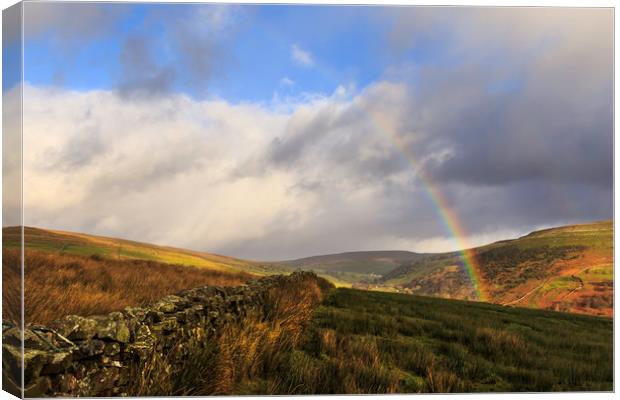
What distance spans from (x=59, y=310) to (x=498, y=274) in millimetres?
35534

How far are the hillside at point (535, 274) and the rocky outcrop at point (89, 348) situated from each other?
2169cm

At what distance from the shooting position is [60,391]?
5.29 metres

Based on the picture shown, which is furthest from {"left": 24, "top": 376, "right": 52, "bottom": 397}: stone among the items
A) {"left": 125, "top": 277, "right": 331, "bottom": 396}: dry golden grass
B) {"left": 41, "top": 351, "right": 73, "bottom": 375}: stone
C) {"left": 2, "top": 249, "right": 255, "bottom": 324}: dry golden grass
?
{"left": 2, "top": 249, "right": 255, "bottom": 324}: dry golden grass

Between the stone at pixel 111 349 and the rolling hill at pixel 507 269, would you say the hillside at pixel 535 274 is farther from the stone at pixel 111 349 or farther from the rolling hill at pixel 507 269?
the stone at pixel 111 349

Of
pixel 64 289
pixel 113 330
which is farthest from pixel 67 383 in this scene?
pixel 64 289

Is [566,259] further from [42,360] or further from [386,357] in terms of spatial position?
[42,360]

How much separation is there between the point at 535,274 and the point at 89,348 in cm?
3653

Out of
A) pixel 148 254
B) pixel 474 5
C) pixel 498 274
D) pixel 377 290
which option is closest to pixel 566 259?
pixel 498 274

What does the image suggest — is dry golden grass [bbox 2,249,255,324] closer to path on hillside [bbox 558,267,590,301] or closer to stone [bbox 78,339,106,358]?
stone [bbox 78,339,106,358]

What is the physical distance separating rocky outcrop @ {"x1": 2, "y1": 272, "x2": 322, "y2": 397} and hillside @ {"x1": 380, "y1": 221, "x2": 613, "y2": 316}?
2169 centimetres

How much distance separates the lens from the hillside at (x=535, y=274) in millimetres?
26248

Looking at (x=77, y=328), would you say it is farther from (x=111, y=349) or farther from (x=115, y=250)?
(x=115, y=250)

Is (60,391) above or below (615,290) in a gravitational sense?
below

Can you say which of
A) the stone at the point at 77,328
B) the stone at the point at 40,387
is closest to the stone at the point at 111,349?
the stone at the point at 77,328
